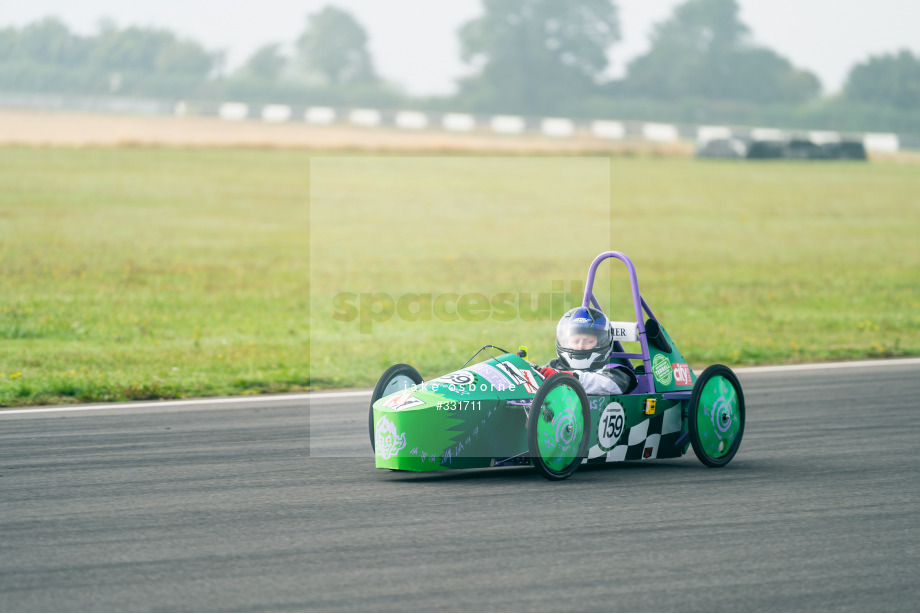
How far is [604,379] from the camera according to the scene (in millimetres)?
8484

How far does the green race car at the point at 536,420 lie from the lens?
25.4 ft

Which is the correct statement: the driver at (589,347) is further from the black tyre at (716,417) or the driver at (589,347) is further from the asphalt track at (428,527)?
the asphalt track at (428,527)

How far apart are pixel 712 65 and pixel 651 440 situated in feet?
399

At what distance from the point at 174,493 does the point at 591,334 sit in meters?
3.16

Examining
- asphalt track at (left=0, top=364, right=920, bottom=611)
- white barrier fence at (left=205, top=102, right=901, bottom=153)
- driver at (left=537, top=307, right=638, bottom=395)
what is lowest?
asphalt track at (left=0, top=364, right=920, bottom=611)

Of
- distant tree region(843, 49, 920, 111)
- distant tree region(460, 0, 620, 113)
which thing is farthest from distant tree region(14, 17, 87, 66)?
distant tree region(843, 49, 920, 111)

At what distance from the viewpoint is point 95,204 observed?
121 ft

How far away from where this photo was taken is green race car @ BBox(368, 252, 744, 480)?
775cm

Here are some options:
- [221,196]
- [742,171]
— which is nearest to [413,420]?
[221,196]

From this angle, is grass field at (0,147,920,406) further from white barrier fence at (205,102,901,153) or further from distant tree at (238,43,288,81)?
distant tree at (238,43,288,81)

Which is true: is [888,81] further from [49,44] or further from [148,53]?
[49,44]

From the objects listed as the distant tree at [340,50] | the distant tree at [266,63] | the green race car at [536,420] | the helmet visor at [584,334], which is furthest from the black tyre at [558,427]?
the distant tree at [340,50]

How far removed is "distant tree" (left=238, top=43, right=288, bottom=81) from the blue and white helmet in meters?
123

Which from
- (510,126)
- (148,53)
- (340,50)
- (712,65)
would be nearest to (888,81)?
(712,65)
